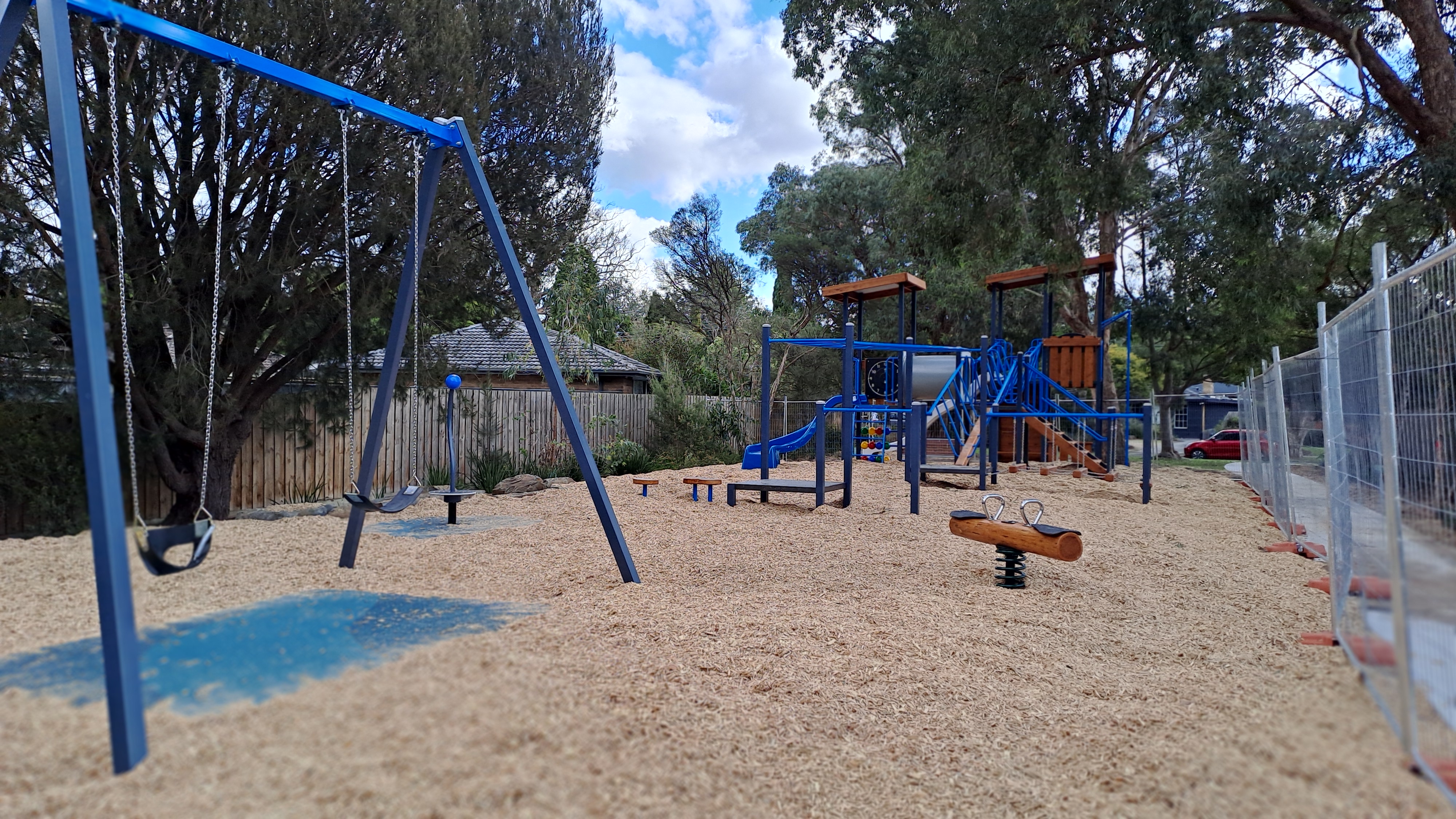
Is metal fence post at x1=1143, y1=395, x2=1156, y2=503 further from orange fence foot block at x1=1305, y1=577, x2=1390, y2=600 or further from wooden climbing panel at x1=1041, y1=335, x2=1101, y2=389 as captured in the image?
orange fence foot block at x1=1305, y1=577, x2=1390, y2=600

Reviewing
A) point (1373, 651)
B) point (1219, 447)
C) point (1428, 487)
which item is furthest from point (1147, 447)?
point (1219, 447)

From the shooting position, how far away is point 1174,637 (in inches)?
180

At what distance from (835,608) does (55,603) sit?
173 inches

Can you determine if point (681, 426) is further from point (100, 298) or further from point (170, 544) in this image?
point (100, 298)

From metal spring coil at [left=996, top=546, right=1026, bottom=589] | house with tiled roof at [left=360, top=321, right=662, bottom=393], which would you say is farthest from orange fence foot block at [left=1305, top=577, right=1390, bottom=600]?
house with tiled roof at [left=360, top=321, right=662, bottom=393]

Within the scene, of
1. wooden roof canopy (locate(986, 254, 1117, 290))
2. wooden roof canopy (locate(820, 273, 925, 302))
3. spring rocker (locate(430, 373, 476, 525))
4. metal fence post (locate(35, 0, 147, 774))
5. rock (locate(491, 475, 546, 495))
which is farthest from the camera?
wooden roof canopy (locate(986, 254, 1117, 290))

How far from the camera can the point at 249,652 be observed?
110 inches

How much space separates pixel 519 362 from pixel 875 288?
684 centimetres

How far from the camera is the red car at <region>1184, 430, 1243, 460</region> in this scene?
87.2ft

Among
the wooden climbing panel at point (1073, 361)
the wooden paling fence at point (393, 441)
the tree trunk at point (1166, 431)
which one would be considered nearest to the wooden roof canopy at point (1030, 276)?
the wooden climbing panel at point (1073, 361)

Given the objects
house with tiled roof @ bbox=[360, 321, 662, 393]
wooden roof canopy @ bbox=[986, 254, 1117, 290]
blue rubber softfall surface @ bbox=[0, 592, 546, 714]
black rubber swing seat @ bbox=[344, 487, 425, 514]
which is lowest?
blue rubber softfall surface @ bbox=[0, 592, 546, 714]

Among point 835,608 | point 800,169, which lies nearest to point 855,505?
point 835,608

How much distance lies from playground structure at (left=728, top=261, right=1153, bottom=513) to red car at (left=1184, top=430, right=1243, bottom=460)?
13011 millimetres

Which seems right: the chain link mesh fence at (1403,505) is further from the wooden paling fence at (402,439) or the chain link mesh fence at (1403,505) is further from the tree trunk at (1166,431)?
the tree trunk at (1166,431)
